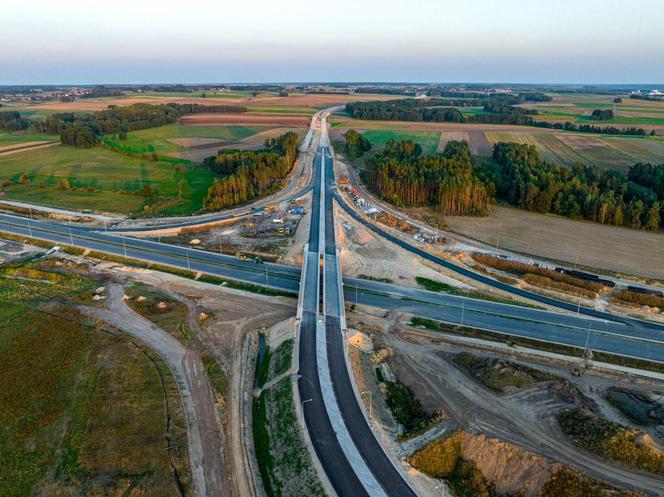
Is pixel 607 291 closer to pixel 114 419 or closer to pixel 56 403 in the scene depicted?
pixel 114 419

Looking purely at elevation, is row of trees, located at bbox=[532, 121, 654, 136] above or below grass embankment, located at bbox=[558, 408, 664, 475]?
above

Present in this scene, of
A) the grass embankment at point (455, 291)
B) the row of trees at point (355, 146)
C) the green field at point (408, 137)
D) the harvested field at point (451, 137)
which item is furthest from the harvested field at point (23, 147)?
the grass embankment at point (455, 291)

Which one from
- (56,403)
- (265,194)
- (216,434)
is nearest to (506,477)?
(216,434)

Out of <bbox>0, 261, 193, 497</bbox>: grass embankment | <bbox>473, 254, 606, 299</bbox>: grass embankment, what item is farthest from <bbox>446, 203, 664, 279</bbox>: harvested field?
<bbox>0, 261, 193, 497</bbox>: grass embankment

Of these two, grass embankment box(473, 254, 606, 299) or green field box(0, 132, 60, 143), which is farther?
green field box(0, 132, 60, 143)

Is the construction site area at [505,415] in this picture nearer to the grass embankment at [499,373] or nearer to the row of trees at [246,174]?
the grass embankment at [499,373]

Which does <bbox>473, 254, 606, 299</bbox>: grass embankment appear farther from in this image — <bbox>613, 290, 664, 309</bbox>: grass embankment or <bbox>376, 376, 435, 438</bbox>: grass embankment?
<bbox>376, 376, 435, 438</bbox>: grass embankment

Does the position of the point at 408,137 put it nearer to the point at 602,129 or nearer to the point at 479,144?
the point at 479,144
